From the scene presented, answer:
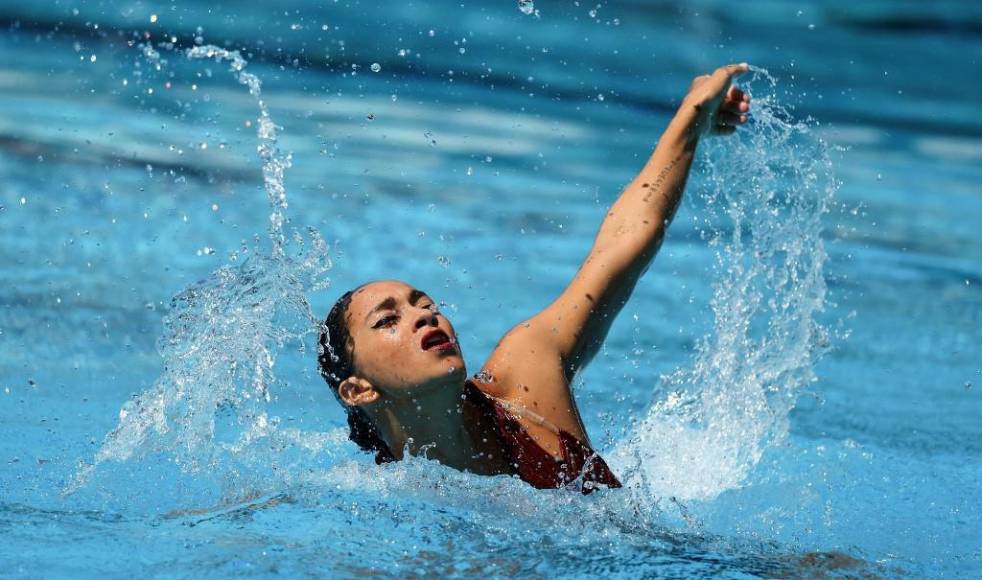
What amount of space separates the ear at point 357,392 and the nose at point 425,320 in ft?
0.63

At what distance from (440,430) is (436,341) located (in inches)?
9.1

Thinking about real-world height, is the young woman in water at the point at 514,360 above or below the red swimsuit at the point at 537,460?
above

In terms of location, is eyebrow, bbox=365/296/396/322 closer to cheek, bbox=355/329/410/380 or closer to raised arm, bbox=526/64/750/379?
cheek, bbox=355/329/410/380

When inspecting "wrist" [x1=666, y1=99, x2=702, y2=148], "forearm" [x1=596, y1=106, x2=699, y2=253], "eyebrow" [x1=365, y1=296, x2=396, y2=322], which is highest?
"wrist" [x1=666, y1=99, x2=702, y2=148]

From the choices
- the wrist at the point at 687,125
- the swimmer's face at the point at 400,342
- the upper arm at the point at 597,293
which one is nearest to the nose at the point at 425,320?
the swimmer's face at the point at 400,342

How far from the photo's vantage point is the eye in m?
3.09

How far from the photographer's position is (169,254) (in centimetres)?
620

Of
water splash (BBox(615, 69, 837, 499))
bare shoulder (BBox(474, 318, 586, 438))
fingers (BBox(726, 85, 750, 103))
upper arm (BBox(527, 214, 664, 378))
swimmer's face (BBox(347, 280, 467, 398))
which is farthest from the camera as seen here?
water splash (BBox(615, 69, 837, 499))

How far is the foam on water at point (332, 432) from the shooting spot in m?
3.62

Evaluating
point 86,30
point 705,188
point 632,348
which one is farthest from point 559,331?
point 86,30

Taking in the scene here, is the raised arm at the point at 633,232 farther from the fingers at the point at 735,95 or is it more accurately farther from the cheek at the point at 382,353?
the cheek at the point at 382,353

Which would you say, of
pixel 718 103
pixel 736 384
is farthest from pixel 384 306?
pixel 736 384

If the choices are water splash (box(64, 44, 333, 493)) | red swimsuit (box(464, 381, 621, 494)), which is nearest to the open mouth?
red swimsuit (box(464, 381, 621, 494))

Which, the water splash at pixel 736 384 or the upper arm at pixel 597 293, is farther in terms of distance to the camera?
the water splash at pixel 736 384
